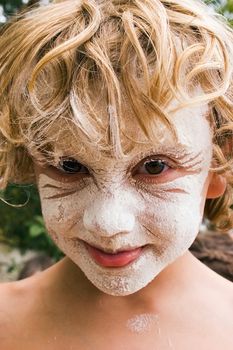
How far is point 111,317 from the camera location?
1.48 metres

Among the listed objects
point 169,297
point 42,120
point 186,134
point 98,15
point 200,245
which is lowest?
point 200,245

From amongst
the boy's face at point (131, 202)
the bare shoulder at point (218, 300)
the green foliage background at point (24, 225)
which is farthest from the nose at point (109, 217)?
the green foliage background at point (24, 225)

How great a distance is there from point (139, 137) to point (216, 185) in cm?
27

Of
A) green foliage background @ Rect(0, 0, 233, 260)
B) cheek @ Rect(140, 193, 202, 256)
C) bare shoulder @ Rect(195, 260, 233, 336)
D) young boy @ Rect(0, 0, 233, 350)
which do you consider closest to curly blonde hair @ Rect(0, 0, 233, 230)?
young boy @ Rect(0, 0, 233, 350)

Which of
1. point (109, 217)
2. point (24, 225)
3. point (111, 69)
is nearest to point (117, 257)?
point (109, 217)

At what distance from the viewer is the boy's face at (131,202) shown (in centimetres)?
127

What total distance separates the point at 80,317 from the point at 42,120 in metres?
0.42

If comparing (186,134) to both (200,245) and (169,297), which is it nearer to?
(169,297)

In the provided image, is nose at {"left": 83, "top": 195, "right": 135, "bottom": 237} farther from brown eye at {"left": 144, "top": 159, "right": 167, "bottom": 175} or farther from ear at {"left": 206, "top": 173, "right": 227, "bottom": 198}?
ear at {"left": 206, "top": 173, "right": 227, "bottom": 198}

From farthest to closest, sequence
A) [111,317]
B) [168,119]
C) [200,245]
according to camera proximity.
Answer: [200,245] < [111,317] < [168,119]

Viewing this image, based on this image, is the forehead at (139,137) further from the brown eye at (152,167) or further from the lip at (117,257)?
the lip at (117,257)

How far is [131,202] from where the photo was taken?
1280 mm

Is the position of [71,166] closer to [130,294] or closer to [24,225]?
[130,294]

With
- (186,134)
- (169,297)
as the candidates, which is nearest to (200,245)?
(169,297)
